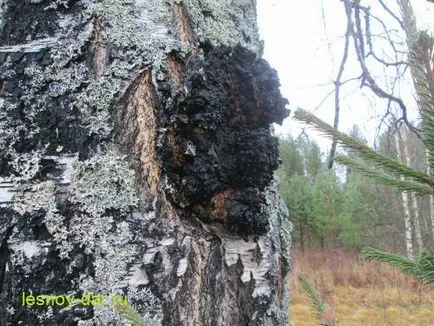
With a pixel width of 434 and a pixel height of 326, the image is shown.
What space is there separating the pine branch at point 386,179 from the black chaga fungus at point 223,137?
14 cm

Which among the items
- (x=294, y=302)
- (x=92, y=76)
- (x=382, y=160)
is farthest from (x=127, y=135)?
(x=294, y=302)

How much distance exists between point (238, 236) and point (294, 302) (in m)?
9.09

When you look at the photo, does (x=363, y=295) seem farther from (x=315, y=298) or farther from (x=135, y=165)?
(x=135, y=165)

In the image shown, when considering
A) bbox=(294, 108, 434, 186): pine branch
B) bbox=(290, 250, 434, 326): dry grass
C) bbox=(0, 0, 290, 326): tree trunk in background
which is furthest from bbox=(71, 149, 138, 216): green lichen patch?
bbox=(290, 250, 434, 326): dry grass

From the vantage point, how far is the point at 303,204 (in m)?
15.6

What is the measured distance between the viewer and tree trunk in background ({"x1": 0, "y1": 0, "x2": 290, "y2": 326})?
2.11 ft

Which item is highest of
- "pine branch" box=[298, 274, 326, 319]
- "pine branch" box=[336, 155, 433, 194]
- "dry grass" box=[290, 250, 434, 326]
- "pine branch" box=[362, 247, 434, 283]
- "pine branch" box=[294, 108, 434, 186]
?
"pine branch" box=[294, 108, 434, 186]

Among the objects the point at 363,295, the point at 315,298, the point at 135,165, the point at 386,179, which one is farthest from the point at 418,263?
the point at 363,295

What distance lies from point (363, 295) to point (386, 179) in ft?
32.8

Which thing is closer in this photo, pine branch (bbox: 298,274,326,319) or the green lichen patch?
the green lichen patch

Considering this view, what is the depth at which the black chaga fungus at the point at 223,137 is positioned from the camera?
707 mm

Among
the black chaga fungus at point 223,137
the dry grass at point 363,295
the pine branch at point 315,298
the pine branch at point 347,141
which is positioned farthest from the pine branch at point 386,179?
the dry grass at point 363,295

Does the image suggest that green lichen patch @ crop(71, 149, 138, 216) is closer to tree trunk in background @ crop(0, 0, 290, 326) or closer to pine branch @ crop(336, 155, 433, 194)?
tree trunk in background @ crop(0, 0, 290, 326)

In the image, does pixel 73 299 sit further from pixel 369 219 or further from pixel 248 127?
pixel 369 219
